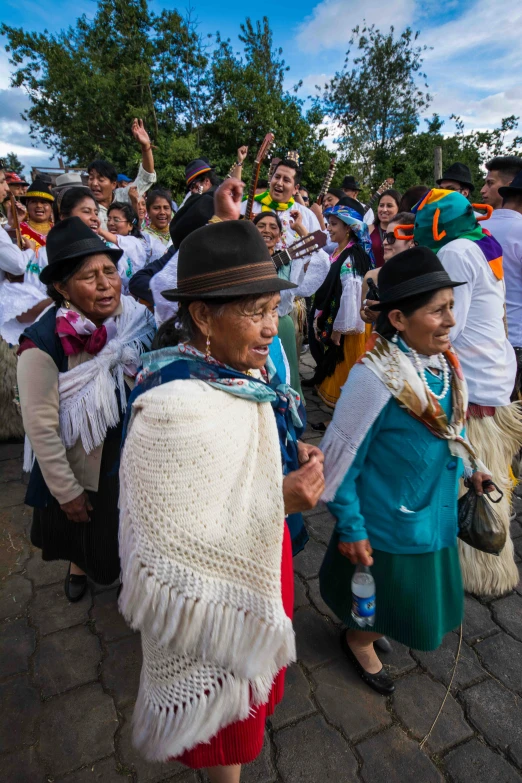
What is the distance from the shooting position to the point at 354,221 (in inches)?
177

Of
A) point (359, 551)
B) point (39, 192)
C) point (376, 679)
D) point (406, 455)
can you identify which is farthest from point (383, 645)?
point (39, 192)

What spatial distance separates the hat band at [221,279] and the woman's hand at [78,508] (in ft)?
4.21

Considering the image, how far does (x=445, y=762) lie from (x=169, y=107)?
69.1ft

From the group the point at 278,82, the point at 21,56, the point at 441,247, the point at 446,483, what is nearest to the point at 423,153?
the point at 278,82

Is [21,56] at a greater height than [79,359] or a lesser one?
greater

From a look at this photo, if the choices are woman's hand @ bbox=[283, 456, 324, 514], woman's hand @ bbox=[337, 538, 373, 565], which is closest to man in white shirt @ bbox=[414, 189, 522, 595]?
woman's hand @ bbox=[337, 538, 373, 565]

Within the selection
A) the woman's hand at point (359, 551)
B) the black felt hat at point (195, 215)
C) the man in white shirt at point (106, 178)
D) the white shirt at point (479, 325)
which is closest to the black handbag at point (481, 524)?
the woman's hand at point (359, 551)

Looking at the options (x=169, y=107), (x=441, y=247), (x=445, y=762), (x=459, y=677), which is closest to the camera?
(x=445, y=762)

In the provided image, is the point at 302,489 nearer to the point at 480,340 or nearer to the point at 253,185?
the point at 480,340

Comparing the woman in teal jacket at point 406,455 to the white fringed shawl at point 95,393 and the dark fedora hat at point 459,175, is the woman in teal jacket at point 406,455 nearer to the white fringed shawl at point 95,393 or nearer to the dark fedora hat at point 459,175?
the white fringed shawl at point 95,393

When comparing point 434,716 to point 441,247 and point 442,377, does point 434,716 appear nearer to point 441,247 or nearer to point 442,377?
point 442,377

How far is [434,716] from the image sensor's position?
2.01 metres

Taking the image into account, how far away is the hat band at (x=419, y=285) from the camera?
173 cm

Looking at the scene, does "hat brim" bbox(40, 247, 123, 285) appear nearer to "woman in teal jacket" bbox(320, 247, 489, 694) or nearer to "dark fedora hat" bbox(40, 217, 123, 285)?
"dark fedora hat" bbox(40, 217, 123, 285)
